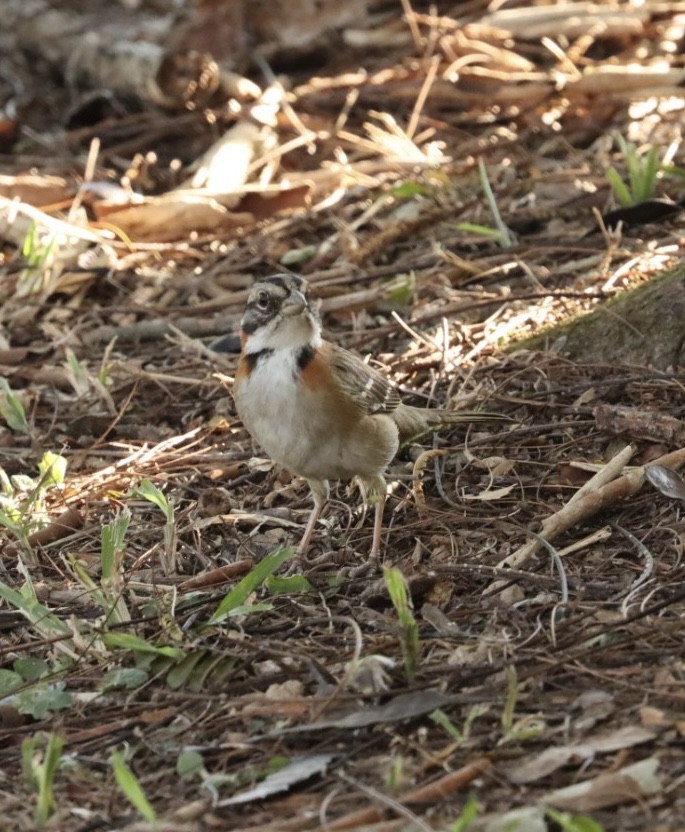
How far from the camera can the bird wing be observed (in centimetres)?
487

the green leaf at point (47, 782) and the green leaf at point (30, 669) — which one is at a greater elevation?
the green leaf at point (47, 782)

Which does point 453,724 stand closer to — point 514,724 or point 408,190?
point 514,724

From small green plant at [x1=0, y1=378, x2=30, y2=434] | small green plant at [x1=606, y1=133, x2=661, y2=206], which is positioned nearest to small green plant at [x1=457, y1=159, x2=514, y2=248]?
small green plant at [x1=606, y1=133, x2=661, y2=206]

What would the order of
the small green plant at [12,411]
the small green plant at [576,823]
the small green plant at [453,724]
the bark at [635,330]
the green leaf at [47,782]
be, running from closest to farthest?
the small green plant at [576,823]
the green leaf at [47,782]
the small green plant at [453,724]
the bark at [635,330]
the small green plant at [12,411]

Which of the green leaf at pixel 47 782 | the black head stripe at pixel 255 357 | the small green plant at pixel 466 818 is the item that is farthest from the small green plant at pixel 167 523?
the small green plant at pixel 466 818

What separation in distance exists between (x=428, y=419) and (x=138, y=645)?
1831mm

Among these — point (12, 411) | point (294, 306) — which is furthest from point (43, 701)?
point (12, 411)

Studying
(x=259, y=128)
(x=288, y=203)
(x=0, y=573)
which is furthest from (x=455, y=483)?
(x=259, y=128)

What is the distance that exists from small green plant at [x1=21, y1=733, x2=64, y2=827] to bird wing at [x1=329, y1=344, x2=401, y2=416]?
179 cm

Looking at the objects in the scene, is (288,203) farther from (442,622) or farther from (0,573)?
(442,622)

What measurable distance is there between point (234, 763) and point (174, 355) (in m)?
3.47

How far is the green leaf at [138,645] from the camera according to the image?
3.95 m

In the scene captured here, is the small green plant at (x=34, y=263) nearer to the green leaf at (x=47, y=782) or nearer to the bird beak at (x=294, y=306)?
the bird beak at (x=294, y=306)

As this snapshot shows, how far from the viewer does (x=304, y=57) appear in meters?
10.1
